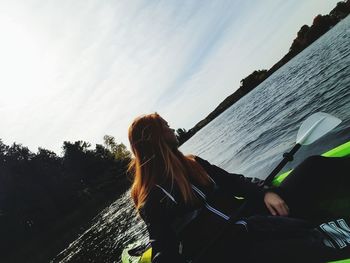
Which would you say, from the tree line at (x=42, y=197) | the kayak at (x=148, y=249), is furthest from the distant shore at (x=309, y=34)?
the kayak at (x=148, y=249)

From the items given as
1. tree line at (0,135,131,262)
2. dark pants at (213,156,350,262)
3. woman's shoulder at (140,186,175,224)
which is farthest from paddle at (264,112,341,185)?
tree line at (0,135,131,262)

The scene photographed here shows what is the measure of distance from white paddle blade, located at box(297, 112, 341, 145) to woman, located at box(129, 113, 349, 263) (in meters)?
1.09

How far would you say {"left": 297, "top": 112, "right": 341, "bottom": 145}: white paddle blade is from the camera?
4.45 m

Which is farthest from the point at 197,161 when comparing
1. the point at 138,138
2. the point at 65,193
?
the point at 65,193

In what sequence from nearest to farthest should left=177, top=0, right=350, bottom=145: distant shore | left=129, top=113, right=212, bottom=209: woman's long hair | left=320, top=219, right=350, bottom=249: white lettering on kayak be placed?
1. left=320, top=219, right=350, bottom=249: white lettering on kayak
2. left=129, top=113, right=212, bottom=209: woman's long hair
3. left=177, top=0, right=350, bottom=145: distant shore

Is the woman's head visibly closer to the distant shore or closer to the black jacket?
the black jacket

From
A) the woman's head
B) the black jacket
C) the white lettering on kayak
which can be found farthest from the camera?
the woman's head

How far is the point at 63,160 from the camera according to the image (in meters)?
72.6

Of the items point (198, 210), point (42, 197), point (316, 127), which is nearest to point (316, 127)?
point (316, 127)

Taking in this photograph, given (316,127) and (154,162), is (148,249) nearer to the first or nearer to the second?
(154,162)

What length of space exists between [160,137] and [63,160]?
74.6 meters

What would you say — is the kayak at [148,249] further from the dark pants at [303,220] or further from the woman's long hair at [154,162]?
the woman's long hair at [154,162]

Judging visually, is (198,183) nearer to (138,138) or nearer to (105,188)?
(138,138)

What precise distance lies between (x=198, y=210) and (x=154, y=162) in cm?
67
